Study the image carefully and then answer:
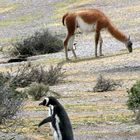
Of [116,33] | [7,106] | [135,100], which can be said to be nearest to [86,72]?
[116,33]

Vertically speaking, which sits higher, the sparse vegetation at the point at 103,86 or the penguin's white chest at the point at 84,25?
the sparse vegetation at the point at 103,86

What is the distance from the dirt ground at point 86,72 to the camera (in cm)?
1579

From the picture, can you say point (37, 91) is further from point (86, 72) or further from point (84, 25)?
point (84, 25)

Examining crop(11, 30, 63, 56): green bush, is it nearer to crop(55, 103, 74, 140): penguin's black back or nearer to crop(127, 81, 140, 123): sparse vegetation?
crop(127, 81, 140, 123): sparse vegetation

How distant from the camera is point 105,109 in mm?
18359

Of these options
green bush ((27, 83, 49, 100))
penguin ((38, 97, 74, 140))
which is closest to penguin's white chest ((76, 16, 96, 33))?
green bush ((27, 83, 49, 100))

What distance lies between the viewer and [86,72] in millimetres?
27219

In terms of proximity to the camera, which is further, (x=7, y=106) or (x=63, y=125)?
(x=7, y=106)

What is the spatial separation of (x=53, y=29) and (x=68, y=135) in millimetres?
31867

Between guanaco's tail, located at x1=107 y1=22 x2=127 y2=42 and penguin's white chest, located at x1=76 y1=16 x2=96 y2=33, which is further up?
penguin's white chest, located at x1=76 y1=16 x2=96 y2=33

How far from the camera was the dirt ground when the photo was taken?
15789 mm

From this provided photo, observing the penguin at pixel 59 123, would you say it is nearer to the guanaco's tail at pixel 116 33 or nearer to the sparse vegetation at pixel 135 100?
the sparse vegetation at pixel 135 100

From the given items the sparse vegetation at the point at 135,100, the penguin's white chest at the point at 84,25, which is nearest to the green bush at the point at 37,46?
the penguin's white chest at the point at 84,25

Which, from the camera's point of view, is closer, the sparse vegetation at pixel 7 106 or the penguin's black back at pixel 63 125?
the penguin's black back at pixel 63 125
